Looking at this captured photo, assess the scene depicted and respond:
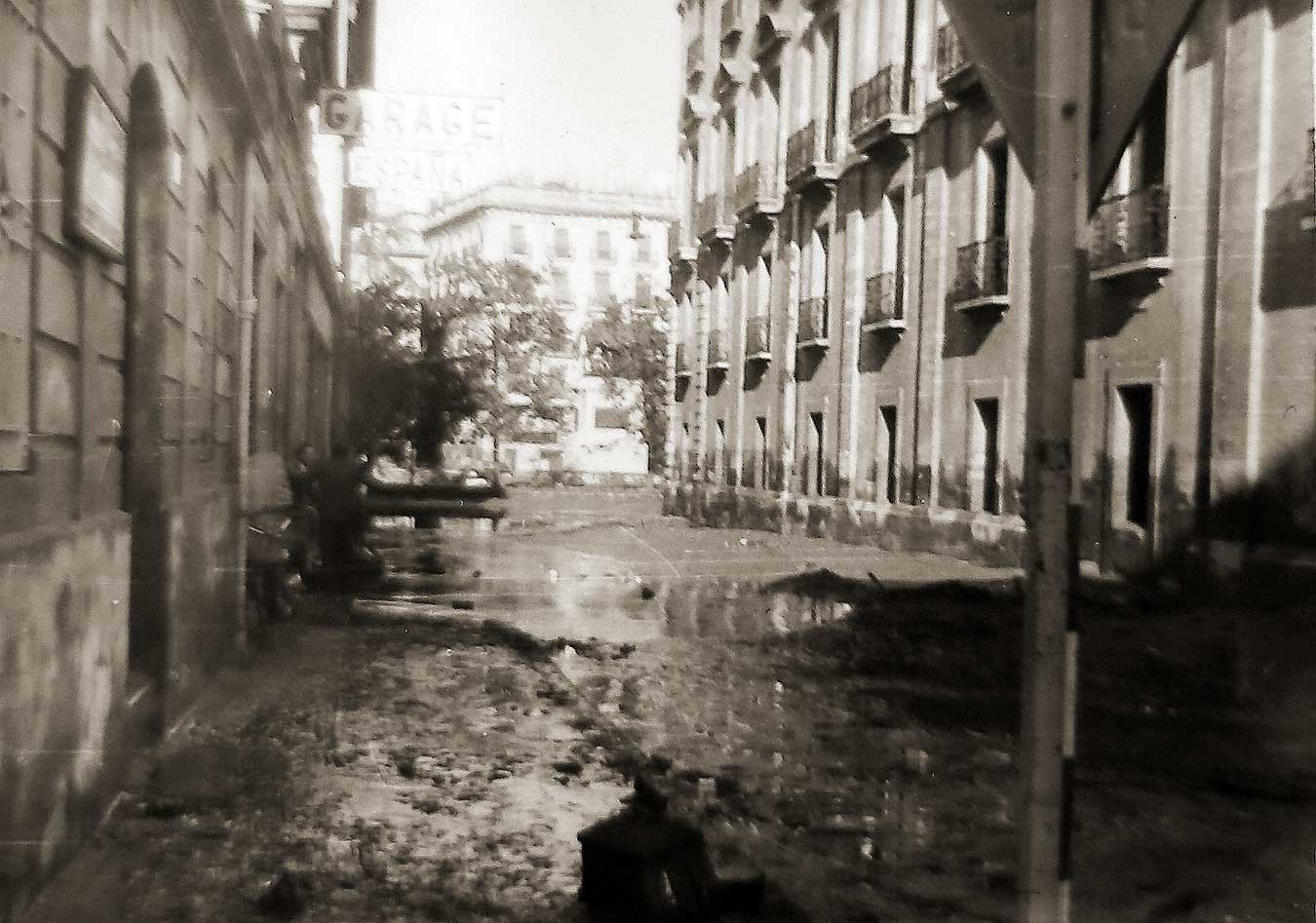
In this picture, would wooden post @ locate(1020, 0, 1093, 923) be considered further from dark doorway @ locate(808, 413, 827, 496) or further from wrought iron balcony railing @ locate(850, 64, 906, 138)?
dark doorway @ locate(808, 413, 827, 496)

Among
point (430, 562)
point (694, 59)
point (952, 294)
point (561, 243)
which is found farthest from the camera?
point (694, 59)

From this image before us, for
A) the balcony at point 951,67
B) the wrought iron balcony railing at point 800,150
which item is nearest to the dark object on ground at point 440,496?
the balcony at point 951,67

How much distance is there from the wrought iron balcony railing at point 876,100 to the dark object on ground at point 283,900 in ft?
50.1

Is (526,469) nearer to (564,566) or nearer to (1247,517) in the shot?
(564,566)

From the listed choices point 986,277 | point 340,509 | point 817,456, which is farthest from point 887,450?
point 340,509

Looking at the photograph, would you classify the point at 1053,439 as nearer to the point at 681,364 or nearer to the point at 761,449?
the point at 761,449

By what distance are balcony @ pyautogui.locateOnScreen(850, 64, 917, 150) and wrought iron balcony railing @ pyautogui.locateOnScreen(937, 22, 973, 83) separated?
108 cm

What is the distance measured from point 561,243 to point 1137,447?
587 centimetres

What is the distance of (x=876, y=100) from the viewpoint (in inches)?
717

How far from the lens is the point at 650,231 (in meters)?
18.3

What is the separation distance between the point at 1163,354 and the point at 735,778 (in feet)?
25.7

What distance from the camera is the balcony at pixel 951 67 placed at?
15875mm

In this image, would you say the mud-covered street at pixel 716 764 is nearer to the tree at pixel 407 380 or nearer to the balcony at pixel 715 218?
the tree at pixel 407 380

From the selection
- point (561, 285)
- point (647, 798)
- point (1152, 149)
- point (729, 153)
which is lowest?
point (647, 798)
